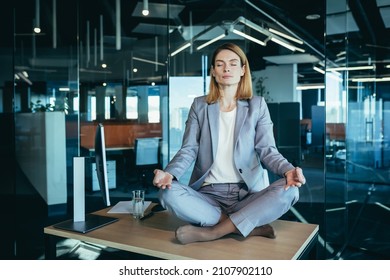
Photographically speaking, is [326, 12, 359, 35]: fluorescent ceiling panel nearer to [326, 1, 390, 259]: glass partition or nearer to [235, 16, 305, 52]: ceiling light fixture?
[326, 1, 390, 259]: glass partition

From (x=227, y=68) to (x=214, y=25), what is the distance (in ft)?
11.0

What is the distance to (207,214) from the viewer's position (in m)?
1.52

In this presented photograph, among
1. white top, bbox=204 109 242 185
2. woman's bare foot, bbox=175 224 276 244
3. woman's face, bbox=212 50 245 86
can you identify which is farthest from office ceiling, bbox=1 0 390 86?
woman's bare foot, bbox=175 224 276 244

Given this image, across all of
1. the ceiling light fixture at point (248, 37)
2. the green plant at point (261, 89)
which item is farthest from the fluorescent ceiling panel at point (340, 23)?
the green plant at point (261, 89)

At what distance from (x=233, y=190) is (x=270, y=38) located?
478cm

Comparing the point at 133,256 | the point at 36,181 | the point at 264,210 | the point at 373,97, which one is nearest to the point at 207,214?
the point at 264,210

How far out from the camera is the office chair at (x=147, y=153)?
16.5 ft

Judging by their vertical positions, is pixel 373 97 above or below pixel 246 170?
above

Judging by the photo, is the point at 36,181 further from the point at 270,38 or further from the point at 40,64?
→ the point at 270,38

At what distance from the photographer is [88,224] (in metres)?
1.72

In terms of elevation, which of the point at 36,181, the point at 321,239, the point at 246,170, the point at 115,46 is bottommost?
the point at 321,239

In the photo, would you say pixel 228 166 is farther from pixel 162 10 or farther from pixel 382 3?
pixel 162 10

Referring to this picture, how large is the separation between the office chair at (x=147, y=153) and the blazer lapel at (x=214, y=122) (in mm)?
3218

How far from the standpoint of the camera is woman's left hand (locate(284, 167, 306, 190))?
1428 mm
